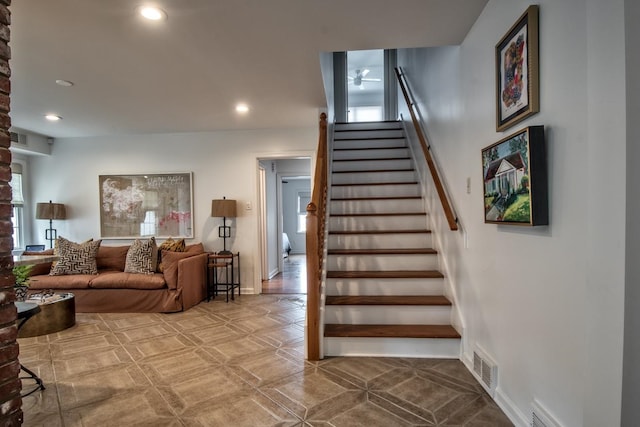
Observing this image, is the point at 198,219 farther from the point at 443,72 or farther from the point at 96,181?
the point at 443,72

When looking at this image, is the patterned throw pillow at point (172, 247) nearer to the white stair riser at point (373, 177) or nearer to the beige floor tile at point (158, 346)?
the beige floor tile at point (158, 346)

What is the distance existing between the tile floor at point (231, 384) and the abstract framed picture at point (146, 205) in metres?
2.06

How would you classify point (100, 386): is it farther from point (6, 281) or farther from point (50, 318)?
point (50, 318)

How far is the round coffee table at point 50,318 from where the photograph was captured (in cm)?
314

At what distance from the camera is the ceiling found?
1970mm

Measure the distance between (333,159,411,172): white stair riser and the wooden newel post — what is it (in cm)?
206

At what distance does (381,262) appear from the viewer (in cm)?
312

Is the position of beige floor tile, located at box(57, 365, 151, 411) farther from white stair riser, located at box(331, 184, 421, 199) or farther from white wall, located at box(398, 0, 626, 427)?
white stair riser, located at box(331, 184, 421, 199)

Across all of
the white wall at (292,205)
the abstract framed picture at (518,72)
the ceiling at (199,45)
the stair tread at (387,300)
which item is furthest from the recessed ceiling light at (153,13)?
the white wall at (292,205)

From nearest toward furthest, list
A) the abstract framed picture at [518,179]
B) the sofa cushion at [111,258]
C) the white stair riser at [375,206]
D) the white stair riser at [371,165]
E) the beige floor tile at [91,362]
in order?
the abstract framed picture at [518,179] < the beige floor tile at [91,362] < the white stair riser at [375,206] < the white stair riser at [371,165] < the sofa cushion at [111,258]

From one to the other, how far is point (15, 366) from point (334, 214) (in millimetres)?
2889

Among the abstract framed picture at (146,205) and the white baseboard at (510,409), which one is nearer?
the white baseboard at (510,409)

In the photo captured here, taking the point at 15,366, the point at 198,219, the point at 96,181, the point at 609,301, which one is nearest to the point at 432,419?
the point at 609,301

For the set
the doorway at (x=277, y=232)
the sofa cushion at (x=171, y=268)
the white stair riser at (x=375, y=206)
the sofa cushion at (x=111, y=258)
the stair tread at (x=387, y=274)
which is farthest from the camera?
the doorway at (x=277, y=232)
